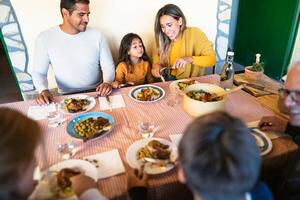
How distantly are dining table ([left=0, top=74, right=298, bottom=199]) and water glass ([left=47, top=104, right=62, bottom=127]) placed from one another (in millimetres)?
23

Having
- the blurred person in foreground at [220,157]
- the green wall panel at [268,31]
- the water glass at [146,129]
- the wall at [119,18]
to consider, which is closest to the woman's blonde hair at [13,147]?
the blurred person in foreground at [220,157]

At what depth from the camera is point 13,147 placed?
0.64 m

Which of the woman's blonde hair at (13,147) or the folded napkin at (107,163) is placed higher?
the woman's blonde hair at (13,147)

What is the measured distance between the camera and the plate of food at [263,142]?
108cm

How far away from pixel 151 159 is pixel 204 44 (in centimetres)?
141

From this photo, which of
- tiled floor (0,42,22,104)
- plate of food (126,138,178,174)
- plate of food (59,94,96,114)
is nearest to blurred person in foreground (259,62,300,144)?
plate of food (126,138,178,174)

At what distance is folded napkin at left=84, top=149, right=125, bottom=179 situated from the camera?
38.9 inches

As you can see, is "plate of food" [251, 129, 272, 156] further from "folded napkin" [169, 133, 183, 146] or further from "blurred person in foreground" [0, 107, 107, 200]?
"blurred person in foreground" [0, 107, 107, 200]

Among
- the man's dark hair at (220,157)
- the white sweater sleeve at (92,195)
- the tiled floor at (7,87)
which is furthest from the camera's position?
the tiled floor at (7,87)

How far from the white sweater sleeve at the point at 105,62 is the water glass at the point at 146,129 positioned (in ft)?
2.93

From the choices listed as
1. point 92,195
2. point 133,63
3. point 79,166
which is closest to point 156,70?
point 133,63

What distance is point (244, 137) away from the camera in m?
0.64

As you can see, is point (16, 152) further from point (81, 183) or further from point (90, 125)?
point (90, 125)

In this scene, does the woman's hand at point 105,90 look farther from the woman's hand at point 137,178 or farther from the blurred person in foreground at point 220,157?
the blurred person in foreground at point 220,157
